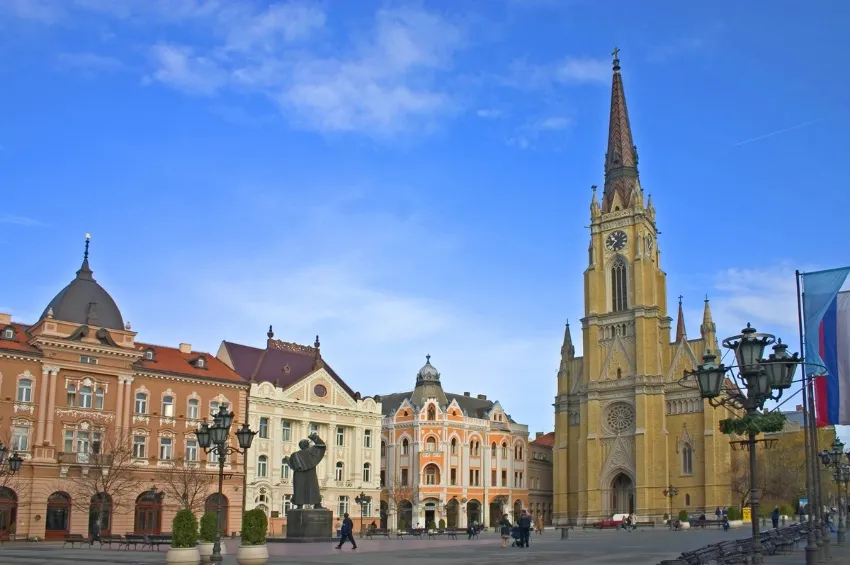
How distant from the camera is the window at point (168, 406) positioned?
58.3 metres

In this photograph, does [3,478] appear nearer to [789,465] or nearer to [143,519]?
[143,519]

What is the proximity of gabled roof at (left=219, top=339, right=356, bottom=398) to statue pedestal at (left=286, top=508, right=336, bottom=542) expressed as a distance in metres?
31.3

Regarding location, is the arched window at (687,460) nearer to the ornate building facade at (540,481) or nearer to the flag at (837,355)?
the ornate building facade at (540,481)

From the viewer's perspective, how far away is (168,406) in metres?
58.6

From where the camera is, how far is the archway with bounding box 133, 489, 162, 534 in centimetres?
5528

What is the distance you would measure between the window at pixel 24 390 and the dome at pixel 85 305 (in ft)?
13.3

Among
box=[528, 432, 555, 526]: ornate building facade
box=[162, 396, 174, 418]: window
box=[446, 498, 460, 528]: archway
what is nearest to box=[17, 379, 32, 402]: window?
box=[162, 396, 174, 418]: window

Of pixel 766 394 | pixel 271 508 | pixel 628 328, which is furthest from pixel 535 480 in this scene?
pixel 766 394

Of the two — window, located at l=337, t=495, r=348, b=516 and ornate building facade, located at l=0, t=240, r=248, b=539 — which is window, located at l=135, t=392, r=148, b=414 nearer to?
ornate building facade, located at l=0, t=240, r=248, b=539

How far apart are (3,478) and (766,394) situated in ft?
144

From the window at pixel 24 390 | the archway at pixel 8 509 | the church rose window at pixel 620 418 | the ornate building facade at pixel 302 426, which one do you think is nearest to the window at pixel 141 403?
the window at pixel 24 390

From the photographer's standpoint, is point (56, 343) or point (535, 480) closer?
point (56, 343)

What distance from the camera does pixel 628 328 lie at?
92.7 meters

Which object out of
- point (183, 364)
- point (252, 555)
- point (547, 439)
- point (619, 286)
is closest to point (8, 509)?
point (183, 364)
